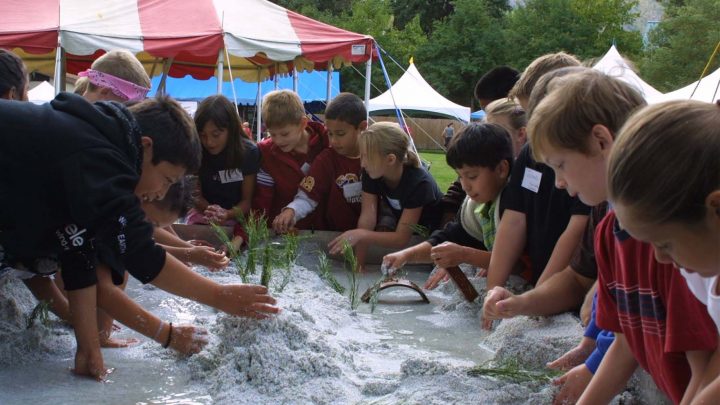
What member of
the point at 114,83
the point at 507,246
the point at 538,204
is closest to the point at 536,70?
the point at 538,204

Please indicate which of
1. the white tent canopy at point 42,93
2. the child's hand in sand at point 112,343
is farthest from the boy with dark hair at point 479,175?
the white tent canopy at point 42,93

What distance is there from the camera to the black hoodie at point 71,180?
2551 mm

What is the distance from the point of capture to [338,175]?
5723 millimetres

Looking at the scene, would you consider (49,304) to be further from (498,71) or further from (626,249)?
(498,71)

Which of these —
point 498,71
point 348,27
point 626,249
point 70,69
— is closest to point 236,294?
point 626,249

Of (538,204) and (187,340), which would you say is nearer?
(187,340)

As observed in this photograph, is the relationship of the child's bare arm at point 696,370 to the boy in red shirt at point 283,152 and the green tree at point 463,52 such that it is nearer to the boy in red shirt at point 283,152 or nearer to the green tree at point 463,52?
the boy in red shirt at point 283,152

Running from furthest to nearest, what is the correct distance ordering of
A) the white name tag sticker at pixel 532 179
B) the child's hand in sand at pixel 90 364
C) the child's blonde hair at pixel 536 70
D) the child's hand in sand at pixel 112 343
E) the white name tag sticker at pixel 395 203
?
the white name tag sticker at pixel 395 203, the child's blonde hair at pixel 536 70, the white name tag sticker at pixel 532 179, the child's hand in sand at pixel 112 343, the child's hand in sand at pixel 90 364

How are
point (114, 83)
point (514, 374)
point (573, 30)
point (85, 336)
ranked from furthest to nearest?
point (573, 30) → point (114, 83) → point (85, 336) → point (514, 374)

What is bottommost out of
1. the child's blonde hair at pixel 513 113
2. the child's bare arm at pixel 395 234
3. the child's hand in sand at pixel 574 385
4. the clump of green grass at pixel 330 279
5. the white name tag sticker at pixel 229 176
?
the clump of green grass at pixel 330 279

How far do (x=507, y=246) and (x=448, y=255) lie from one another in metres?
0.34

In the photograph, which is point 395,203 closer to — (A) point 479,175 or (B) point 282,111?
→ (B) point 282,111

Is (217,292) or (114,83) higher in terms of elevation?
(114,83)

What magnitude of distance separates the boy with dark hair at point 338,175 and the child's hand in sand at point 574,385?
328 cm
